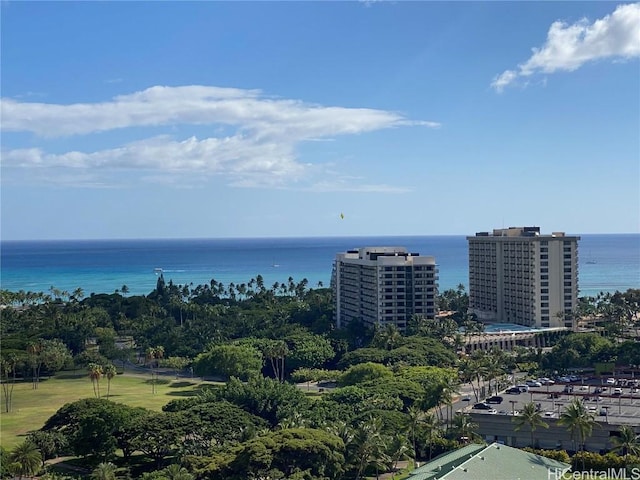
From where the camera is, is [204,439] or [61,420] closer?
[204,439]

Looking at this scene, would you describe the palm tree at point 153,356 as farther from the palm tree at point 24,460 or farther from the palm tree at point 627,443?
the palm tree at point 627,443

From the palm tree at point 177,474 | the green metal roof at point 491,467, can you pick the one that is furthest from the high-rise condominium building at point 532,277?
the palm tree at point 177,474

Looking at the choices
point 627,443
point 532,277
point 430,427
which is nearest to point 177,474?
point 430,427

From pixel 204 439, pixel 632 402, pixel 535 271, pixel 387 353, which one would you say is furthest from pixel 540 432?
pixel 535 271

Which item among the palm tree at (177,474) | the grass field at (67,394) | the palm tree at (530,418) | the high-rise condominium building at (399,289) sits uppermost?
the high-rise condominium building at (399,289)

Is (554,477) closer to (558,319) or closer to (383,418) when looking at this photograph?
(383,418)
